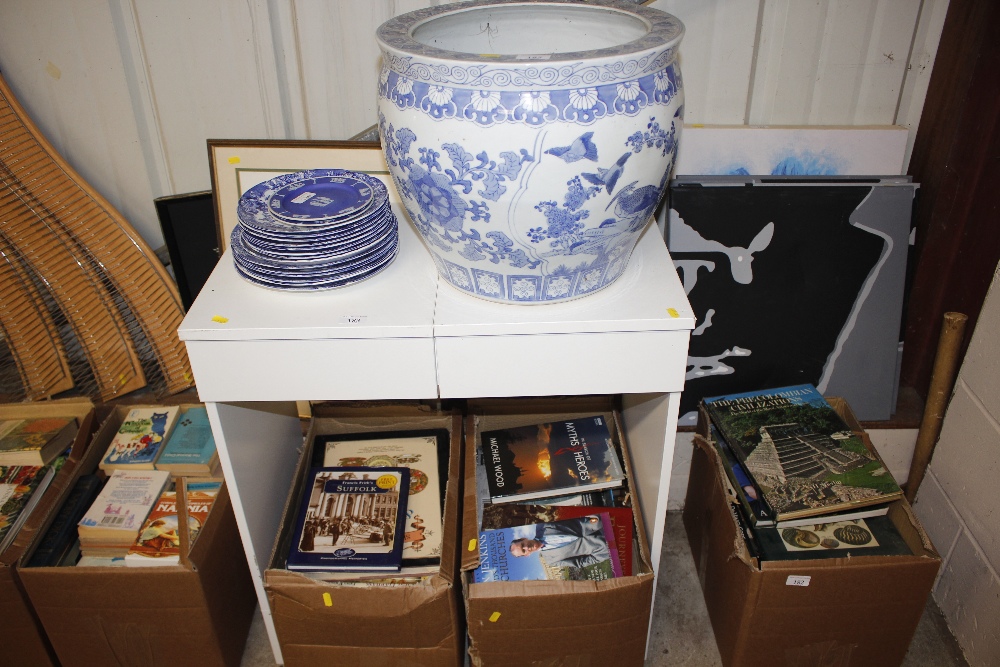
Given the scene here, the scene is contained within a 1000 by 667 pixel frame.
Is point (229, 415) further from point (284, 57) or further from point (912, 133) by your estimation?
point (912, 133)

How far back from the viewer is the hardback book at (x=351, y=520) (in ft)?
3.85

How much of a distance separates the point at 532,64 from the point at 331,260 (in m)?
0.40

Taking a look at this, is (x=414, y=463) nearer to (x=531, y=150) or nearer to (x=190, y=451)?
(x=190, y=451)

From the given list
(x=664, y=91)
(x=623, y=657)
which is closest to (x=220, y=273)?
(x=664, y=91)

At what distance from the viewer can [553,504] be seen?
4.21 feet

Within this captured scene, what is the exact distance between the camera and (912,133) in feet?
→ 4.61

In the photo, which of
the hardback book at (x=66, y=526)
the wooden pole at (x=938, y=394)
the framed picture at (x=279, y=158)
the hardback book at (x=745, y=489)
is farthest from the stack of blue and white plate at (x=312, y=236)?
the wooden pole at (x=938, y=394)

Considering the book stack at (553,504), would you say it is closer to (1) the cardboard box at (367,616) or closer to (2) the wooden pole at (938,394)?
(1) the cardboard box at (367,616)

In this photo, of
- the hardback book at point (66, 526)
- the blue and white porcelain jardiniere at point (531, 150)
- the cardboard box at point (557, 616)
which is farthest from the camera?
the hardback book at point (66, 526)

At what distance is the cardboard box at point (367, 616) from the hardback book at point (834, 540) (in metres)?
0.54

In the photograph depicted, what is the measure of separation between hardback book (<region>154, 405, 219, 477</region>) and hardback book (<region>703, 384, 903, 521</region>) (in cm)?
98

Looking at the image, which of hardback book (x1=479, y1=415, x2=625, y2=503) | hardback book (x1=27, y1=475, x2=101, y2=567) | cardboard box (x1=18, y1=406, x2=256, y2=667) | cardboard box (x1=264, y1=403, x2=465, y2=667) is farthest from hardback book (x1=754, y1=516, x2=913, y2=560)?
hardback book (x1=27, y1=475, x2=101, y2=567)

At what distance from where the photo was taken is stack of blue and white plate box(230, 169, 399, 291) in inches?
38.2

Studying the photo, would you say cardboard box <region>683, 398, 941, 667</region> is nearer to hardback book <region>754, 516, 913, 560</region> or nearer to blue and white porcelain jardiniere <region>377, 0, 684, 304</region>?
hardback book <region>754, 516, 913, 560</region>
